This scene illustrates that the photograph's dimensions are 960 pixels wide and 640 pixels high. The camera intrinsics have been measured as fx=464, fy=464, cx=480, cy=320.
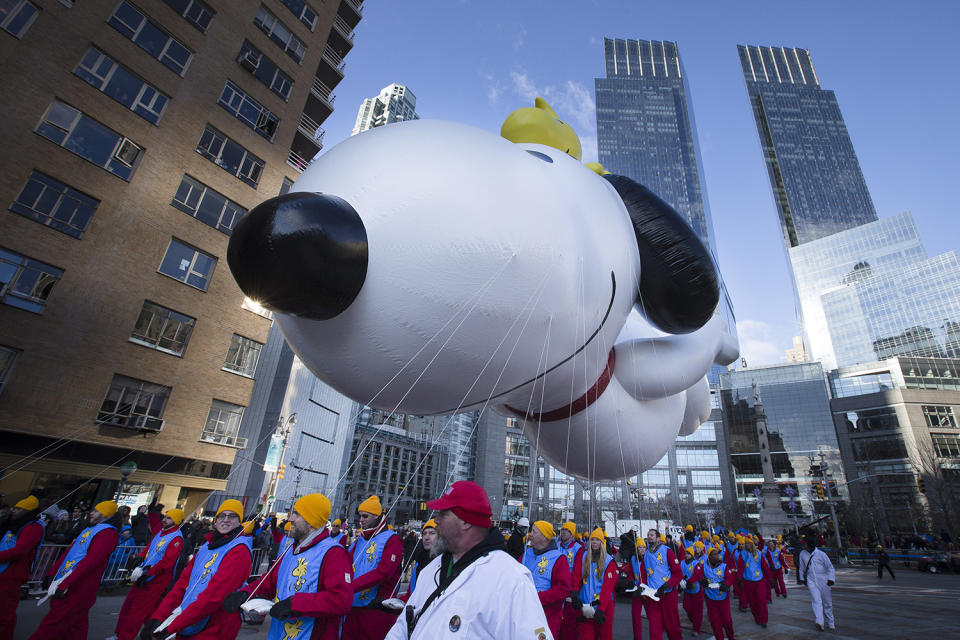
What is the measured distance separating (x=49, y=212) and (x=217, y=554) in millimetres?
13762

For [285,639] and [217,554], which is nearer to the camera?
[285,639]

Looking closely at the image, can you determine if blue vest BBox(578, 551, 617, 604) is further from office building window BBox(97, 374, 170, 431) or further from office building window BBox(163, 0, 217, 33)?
office building window BBox(163, 0, 217, 33)

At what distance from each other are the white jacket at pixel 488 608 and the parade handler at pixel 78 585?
449 cm

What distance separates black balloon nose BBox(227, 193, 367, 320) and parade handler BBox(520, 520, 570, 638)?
3681 mm

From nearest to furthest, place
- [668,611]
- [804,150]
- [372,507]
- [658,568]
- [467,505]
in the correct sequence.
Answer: [467,505]
[372,507]
[668,611]
[658,568]
[804,150]

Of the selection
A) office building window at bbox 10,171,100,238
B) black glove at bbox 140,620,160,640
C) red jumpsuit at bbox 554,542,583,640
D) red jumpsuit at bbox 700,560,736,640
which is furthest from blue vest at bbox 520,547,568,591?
office building window at bbox 10,171,100,238

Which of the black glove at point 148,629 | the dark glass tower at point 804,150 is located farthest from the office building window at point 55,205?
the dark glass tower at point 804,150

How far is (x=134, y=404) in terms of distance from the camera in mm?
13297

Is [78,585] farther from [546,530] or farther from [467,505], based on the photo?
[467,505]

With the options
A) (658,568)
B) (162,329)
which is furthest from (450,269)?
(162,329)

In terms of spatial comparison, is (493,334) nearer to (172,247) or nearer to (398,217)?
(398,217)

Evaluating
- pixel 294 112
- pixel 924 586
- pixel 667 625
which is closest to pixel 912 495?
pixel 924 586

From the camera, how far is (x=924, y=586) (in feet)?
49.2

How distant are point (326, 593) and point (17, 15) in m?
17.9
